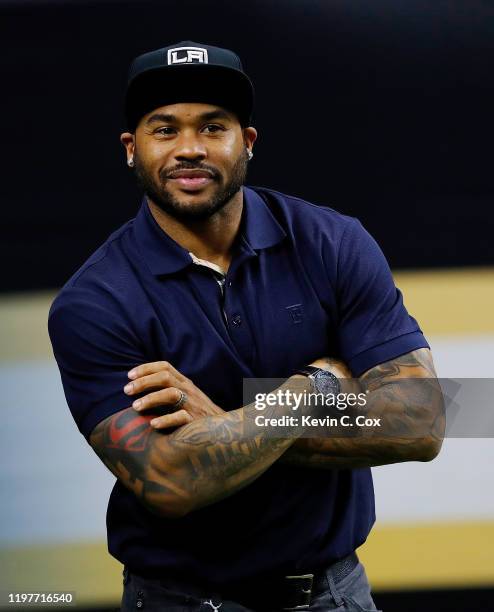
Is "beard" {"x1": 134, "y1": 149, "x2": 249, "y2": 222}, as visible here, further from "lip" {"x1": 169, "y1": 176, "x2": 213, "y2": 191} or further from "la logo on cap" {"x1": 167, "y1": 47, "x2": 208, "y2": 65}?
"la logo on cap" {"x1": 167, "y1": 47, "x2": 208, "y2": 65}

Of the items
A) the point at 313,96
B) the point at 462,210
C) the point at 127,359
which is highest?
the point at 313,96

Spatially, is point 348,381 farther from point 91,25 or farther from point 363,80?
point 91,25

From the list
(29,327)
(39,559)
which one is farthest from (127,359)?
(39,559)

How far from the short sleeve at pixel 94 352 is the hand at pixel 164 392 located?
35 mm

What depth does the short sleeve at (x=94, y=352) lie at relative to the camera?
7.24ft

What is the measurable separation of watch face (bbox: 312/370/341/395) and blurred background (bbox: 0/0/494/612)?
873 millimetres

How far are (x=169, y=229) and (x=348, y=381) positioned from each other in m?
0.47

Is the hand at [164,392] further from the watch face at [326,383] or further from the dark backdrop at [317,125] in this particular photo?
the dark backdrop at [317,125]

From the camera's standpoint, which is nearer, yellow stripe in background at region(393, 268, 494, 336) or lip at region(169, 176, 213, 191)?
lip at region(169, 176, 213, 191)

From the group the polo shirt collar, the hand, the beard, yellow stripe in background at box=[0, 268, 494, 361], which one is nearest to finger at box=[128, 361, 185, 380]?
the hand

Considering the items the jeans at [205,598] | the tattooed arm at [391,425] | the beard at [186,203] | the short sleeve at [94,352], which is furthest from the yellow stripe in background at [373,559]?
the beard at [186,203]

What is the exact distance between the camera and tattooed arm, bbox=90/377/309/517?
2.17 m

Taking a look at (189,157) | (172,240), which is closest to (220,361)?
(172,240)

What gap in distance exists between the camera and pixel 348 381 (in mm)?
2311
